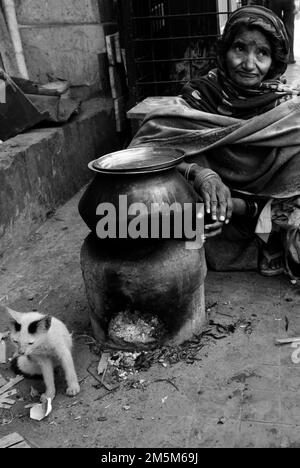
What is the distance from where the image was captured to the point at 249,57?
12.0ft

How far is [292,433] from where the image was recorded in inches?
101

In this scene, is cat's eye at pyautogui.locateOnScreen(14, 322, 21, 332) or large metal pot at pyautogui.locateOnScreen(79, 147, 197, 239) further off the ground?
large metal pot at pyautogui.locateOnScreen(79, 147, 197, 239)

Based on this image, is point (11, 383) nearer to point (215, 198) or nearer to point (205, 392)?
point (205, 392)

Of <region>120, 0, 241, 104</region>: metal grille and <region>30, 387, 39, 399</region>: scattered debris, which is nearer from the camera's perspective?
<region>30, 387, 39, 399</region>: scattered debris

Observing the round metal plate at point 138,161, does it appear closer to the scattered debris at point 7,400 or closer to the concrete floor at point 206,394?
the concrete floor at point 206,394

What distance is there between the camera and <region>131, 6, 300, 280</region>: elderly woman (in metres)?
3.63

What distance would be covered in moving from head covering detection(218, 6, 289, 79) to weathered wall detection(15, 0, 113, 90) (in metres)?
3.07

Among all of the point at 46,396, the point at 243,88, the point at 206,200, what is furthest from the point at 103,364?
the point at 243,88

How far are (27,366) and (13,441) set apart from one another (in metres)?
0.51

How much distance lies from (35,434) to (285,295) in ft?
6.82

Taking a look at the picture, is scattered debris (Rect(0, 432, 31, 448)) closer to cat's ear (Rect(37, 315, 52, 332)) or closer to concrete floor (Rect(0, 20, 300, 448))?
concrete floor (Rect(0, 20, 300, 448))

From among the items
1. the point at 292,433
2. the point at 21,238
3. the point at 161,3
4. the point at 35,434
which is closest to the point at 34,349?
the point at 35,434

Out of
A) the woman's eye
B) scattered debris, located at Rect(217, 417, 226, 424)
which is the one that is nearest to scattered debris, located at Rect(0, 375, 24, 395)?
scattered debris, located at Rect(217, 417, 226, 424)

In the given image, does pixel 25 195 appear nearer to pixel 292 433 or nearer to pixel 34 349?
pixel 34 349
